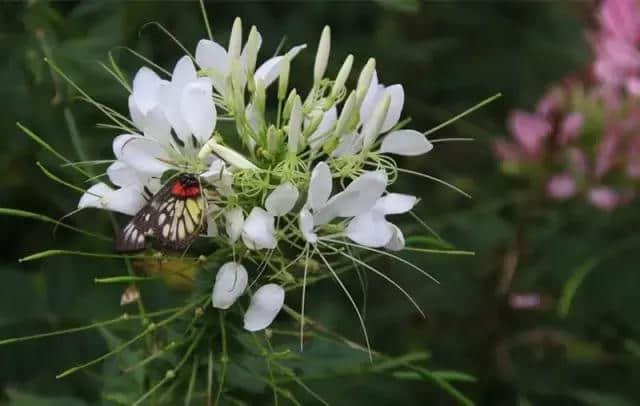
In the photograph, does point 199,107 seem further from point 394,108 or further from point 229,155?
point 394,108

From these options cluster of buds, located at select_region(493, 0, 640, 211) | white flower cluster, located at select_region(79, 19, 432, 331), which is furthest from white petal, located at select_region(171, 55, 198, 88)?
cluster of buds, located at select_region(493, 0, 640, 211)

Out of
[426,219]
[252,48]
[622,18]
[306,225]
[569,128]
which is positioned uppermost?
[252,48]

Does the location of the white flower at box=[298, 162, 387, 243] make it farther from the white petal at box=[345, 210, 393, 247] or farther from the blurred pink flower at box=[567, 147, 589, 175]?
the blurred pink flower at box=[567, 147, 589, 175]

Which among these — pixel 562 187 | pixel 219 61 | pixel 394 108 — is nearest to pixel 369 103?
pixel 394 108

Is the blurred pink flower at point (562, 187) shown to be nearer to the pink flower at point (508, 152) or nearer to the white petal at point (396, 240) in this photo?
the pink flower at point (508, 152)

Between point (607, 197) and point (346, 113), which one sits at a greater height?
point (346, 113)

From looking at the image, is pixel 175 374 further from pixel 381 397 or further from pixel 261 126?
pixel 381 397
